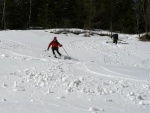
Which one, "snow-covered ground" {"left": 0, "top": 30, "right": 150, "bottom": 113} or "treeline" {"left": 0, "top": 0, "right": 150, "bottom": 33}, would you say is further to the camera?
"treeline" {"left": 0, "top": 0, "right": 150, "bottom": 33}

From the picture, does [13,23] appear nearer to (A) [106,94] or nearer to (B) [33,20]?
(B) [33,20]

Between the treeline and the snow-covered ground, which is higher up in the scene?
the treeline

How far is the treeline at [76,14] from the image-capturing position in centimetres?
4797

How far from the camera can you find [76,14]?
180 feet

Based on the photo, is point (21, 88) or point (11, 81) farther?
point (11, 81)

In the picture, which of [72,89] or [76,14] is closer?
[72,89]

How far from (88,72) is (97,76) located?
2.87 feet

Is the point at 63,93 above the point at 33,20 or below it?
below

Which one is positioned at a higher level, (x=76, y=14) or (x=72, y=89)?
(x=76, y=14)

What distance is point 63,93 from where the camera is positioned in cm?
868

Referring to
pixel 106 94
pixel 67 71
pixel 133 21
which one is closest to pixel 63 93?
pixel 106 94

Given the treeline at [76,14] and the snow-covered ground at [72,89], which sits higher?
the treeline at [76,14]

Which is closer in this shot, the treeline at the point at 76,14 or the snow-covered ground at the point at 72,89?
the snow-covered ground at the point at 72,89

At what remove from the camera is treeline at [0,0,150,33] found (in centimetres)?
4797
